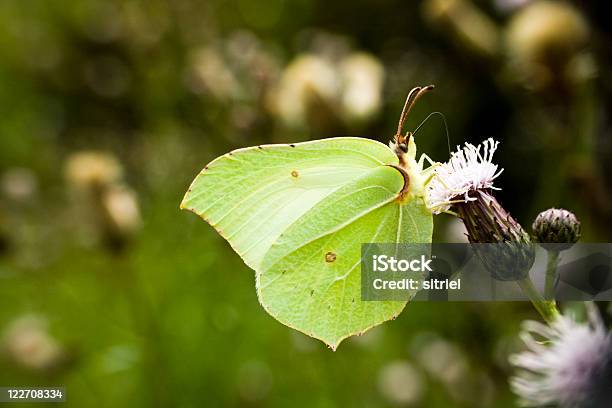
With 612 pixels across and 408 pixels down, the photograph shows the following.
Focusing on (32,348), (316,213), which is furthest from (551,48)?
(32,348)

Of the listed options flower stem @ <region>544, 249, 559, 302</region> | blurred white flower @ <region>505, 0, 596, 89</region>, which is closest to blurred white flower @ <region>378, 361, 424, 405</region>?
blurred white flower @ <region>505, 0, 596, 89</region>

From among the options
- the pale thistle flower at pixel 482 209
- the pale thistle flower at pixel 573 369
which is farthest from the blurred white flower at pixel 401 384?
the pale thistle flower at pixel 573 369

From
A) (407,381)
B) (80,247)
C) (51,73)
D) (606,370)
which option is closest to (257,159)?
(606,370)

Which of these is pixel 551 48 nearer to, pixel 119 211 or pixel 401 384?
pixel 401 384

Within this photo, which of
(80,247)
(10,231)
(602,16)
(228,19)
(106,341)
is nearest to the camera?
(602,16)

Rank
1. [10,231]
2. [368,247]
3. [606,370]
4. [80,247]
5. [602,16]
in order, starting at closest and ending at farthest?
[606,370], [368,247], [602,16], [10,231], [80,247]

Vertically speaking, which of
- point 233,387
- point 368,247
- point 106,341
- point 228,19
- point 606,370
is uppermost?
point 228,19

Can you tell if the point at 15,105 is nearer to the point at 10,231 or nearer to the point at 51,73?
the point at 51,73
